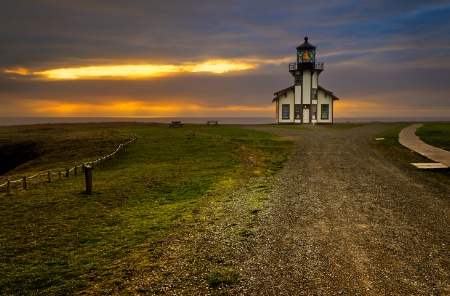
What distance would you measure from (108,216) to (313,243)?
793 centimetres

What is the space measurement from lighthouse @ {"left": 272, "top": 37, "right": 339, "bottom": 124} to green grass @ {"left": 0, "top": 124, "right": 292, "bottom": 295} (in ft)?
141

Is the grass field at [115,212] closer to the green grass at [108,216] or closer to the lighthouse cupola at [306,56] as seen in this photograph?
the green grass at [108,216]

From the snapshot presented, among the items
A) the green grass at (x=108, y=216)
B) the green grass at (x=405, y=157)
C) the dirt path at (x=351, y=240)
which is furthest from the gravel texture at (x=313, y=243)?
the green grass at (x=405, y=157)

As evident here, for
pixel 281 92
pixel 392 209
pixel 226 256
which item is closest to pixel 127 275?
pixel 226 256

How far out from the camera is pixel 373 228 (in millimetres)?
11422

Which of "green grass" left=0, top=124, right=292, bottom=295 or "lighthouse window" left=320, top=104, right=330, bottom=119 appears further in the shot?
"lighthouse window" left=320, top=104, right=330, bottom=119

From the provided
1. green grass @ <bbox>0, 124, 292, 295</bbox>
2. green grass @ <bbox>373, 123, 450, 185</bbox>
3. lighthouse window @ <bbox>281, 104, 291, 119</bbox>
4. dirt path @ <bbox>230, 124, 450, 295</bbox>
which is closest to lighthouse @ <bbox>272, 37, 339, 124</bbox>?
lighthouse window @ <bbox>281, 104, 291, 119</bbox>

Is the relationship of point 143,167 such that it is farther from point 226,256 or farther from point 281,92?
point 281,92

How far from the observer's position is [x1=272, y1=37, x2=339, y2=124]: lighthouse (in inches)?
2756

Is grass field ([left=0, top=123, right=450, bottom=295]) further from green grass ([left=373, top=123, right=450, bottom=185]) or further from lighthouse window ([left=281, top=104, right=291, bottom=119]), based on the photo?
lighthouse window ([left=281, top=104, right=291, bottom=119])

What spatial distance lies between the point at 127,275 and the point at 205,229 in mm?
3597

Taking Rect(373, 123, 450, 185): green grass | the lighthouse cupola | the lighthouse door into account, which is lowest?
Rect(373, 123, 450, 185): green grass

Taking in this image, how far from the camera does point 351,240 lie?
33.9ft

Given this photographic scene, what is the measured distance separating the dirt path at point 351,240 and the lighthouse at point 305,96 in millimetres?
53146
